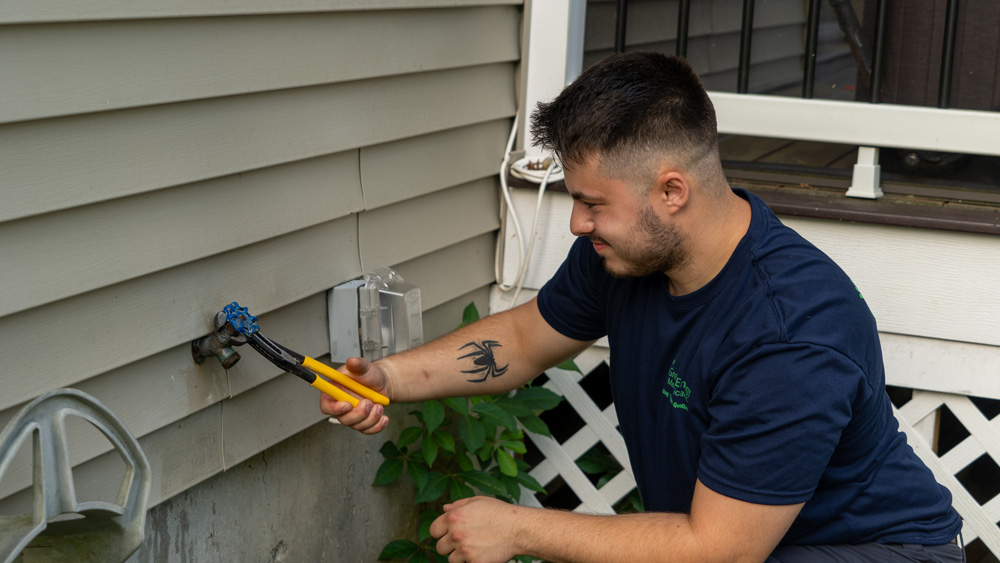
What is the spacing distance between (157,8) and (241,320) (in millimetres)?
607

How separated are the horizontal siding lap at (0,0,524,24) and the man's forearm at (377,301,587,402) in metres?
0.80

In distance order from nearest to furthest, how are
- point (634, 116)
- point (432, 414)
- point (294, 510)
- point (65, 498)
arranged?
point (65, 498), point (634, 116), point (294, 510), point (432, 414)

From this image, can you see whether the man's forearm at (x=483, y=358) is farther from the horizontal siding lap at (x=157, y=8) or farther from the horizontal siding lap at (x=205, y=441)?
the horizontal siding lap at (x=157, y=8)

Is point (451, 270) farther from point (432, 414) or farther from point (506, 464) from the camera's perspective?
Result: point (506, 464)

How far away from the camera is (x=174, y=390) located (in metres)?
1.87

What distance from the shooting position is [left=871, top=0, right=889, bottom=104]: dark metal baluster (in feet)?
8.63

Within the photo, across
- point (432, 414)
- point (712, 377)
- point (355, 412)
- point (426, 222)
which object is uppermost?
point (426, 222)

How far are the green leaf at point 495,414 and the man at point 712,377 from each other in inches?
23.4

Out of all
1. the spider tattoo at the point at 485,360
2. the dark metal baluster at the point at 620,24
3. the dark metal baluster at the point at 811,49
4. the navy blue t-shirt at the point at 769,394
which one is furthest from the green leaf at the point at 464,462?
the dark metal baluster at the point at 811,49

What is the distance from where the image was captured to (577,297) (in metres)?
2.24

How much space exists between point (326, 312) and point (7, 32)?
1.04 metres

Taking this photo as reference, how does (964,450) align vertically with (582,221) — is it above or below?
below

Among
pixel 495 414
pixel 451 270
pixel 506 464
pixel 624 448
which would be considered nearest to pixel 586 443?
pixel 624 448

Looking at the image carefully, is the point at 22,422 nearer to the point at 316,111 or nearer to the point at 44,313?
the point at 44,313
